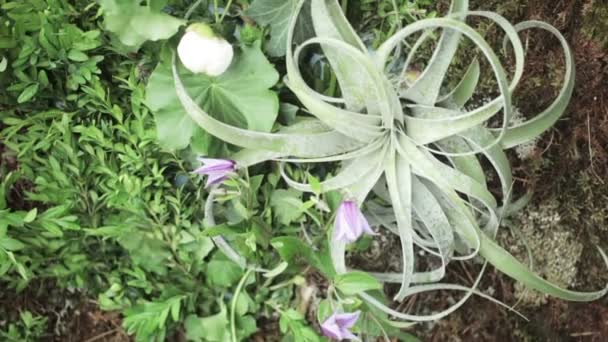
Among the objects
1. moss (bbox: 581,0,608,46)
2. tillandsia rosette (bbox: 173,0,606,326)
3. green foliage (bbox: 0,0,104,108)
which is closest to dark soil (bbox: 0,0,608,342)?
moss (bbox: 581,0,608,46)

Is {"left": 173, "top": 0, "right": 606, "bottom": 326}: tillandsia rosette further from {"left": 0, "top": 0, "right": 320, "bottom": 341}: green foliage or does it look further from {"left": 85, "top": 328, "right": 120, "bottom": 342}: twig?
{"left": 85, "top": 328, "right": 120, "bottom": 342}: twig

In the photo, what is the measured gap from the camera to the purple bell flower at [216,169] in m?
1.16

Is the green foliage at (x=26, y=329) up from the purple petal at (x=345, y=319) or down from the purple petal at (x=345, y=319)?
down

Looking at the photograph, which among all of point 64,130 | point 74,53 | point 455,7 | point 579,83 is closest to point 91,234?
point 64,130

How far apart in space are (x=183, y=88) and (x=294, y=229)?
0.35m

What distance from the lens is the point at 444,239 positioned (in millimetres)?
1187

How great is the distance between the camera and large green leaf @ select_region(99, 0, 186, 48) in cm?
112

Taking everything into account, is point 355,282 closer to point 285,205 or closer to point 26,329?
point 285,205

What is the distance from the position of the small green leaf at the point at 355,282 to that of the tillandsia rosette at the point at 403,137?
0.04 metres

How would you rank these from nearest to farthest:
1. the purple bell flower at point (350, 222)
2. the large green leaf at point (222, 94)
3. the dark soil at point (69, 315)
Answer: the purple bell flower at point (350, 222)
the large green leaf at point (222, 94)
the dark soil at point (69, 315)

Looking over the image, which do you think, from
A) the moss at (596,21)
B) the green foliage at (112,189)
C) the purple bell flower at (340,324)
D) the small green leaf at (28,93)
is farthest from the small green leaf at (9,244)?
the moss at (596,21)

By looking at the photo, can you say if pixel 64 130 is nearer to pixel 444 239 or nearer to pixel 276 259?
pixel 276 259

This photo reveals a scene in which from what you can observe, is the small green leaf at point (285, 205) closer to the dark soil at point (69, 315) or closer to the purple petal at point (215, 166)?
the purple petal at point (215, 166)

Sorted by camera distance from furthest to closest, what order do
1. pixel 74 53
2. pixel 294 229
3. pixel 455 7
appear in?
pixel 294 229 < pixel 74 53 < pixel 455 7
